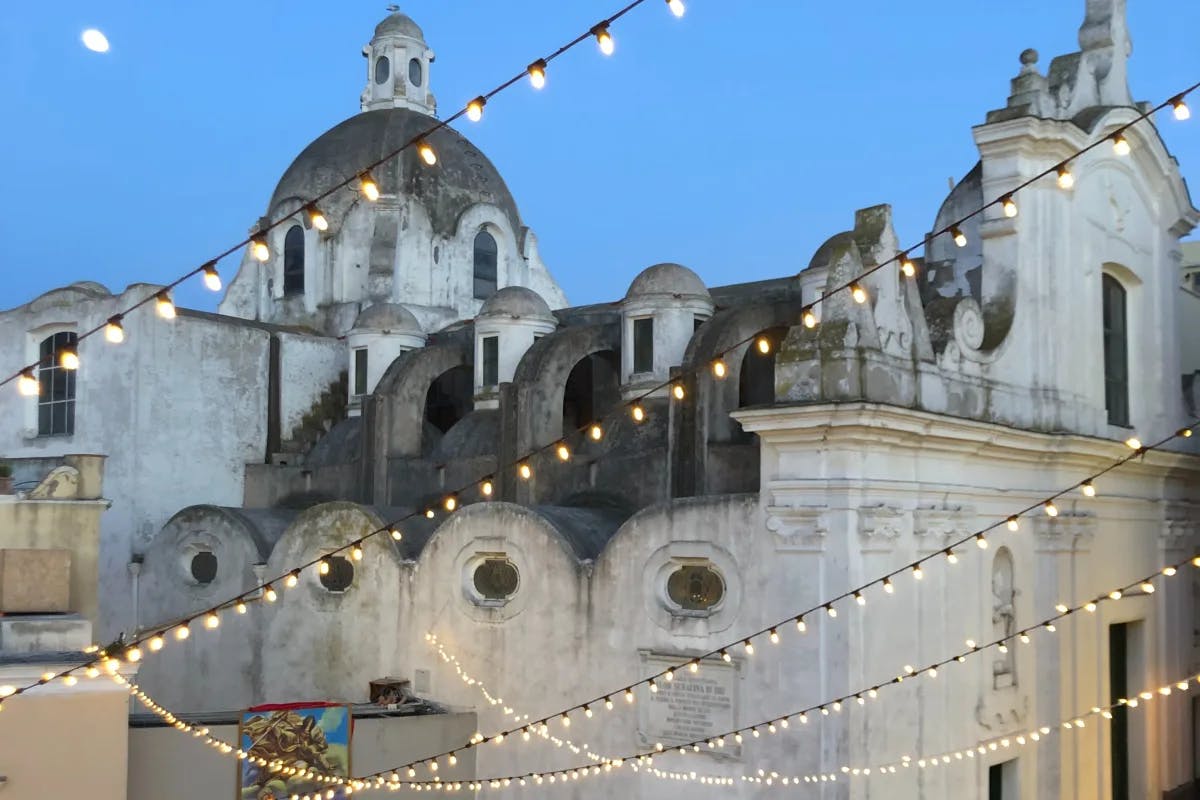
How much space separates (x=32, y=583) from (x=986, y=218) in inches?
482

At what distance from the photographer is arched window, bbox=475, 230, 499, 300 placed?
2870cm

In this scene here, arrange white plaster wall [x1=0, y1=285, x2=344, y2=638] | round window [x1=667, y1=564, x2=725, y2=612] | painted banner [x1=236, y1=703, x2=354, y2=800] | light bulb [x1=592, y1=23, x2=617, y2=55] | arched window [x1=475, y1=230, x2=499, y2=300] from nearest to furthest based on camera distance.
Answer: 1. light bulb [x1=592, y1=23, x2=617, y2=55]
2. round window [x1=667, y1=564, x2=725, y2=612]
3. painted banner [x1=236, y1=703, x2=354, y2=800]
4. white plaster wall [x1=0, y1=285, x2=344, y2=638]
5. arched window [x1=475, y1=230, x2=499, y2=300]

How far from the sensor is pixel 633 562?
15.4 meters

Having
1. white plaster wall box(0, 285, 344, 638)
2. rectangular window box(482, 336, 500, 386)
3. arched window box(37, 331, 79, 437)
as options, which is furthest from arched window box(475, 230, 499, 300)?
arched window box(37, 331, 79, 437)

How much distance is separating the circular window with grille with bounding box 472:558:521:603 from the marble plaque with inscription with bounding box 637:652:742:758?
7.68 feet

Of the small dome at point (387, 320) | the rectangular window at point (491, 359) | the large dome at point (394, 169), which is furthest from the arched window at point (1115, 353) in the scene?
the large dome at point (394, 169)

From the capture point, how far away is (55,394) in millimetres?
22812

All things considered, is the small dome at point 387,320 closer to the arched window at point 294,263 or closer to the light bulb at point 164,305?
the arched window at point 294,263

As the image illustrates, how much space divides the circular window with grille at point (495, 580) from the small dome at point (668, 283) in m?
4.58

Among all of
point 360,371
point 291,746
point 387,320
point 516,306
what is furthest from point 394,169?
point 291,746

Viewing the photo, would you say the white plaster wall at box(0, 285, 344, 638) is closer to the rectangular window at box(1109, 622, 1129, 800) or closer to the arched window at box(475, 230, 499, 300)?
the arched window at box(475, 230, 499, 300)

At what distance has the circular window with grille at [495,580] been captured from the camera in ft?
55.2

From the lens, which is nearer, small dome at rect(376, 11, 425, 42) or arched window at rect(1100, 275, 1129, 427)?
arched window at rect(1100, 275, 1129, 427)

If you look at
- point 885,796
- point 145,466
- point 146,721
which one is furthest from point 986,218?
point 145,466
